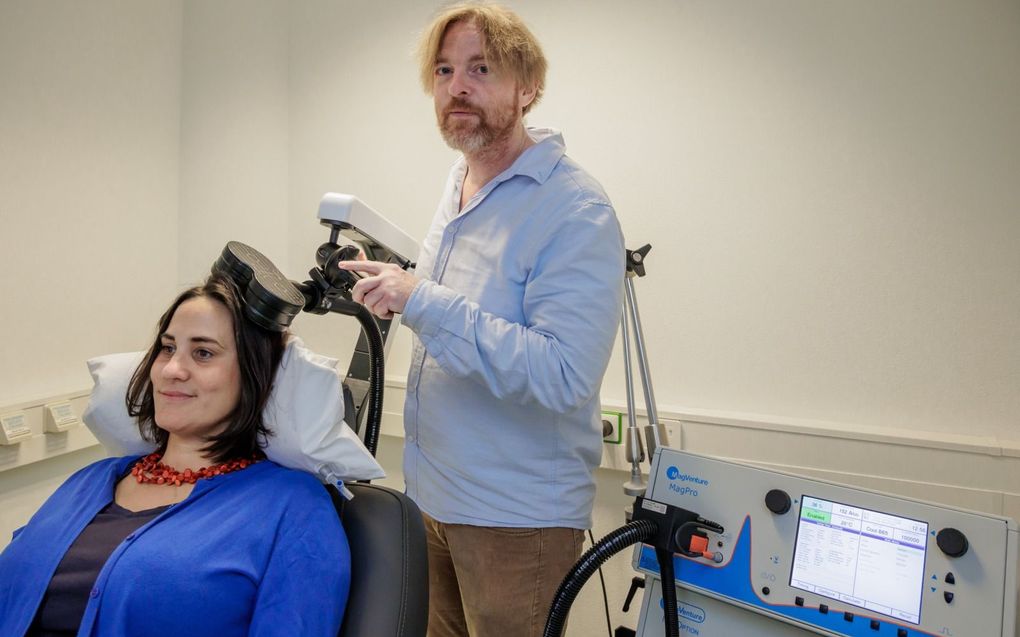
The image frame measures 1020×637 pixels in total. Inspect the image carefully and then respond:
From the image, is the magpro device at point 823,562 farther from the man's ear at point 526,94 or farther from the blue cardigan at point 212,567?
the man's ear at point 526,94

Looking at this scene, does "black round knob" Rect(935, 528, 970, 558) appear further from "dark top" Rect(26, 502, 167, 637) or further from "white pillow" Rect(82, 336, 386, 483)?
"dark top" Rect(26, 502, 167, 637)

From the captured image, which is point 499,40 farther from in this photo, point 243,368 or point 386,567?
point 386,567

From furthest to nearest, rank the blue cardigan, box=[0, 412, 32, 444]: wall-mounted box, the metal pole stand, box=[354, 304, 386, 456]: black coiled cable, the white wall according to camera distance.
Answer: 1. the white wall
2. box=[0, 412, 32, 444]: wall-mounted box
3. the metal pole stand
4. box=[354, 304, 386, 456]: black coiled cable
5. the blue cardigan

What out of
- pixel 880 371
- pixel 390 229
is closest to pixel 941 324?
pixel 880 371

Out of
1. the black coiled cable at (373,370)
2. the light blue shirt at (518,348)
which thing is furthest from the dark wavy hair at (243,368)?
the light blue shirt at (518,348)

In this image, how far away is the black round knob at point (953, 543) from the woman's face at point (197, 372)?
1105 millimetres

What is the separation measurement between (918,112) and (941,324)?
50 cm

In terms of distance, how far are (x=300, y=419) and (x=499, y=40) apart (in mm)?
766

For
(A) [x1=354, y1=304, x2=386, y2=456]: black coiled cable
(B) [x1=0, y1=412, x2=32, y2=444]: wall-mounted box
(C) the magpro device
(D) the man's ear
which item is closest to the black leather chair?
(A) [x1=354, y1=304, x2=386, y2=456]: black coiled cable

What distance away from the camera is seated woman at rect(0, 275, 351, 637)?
3.07 feet

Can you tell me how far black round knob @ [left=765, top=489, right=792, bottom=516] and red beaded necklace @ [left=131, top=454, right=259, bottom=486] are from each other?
857 millimetres

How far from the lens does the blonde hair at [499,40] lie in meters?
1.27

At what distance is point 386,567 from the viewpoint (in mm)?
977

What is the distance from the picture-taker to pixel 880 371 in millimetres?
1643
